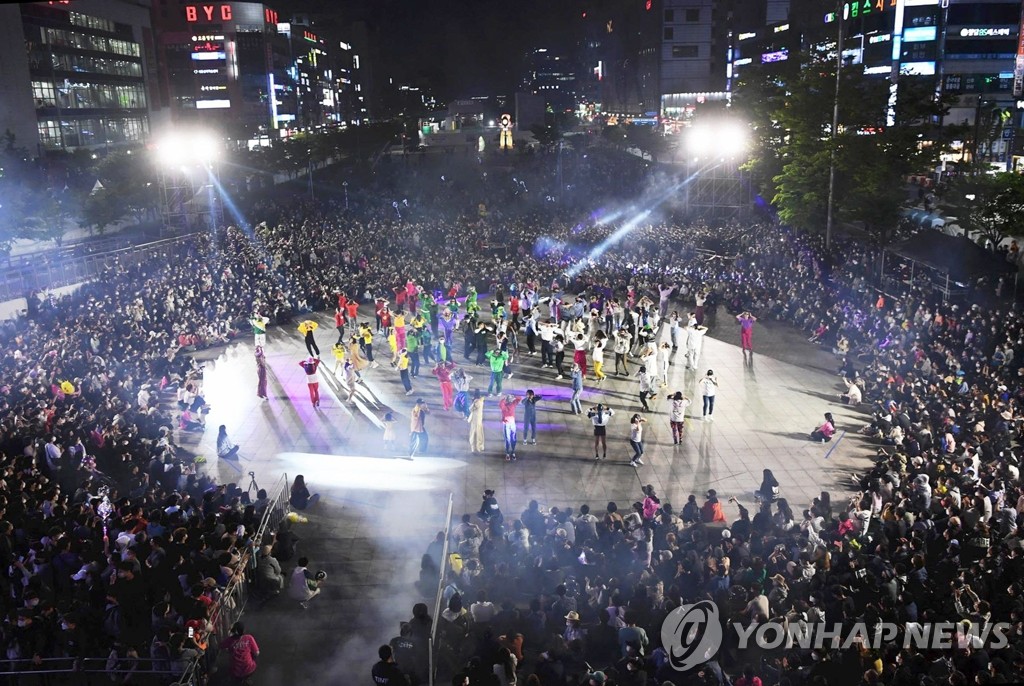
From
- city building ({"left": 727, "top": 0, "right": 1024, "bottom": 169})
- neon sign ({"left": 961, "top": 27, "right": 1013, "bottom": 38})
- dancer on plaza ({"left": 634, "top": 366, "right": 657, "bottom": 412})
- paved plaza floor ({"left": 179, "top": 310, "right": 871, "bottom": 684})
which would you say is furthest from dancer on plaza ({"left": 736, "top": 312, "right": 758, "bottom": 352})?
neon sign ({"left": 961, "top": 27, "right": 1013, "bottom": 38})

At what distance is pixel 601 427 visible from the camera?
14133 millimetres

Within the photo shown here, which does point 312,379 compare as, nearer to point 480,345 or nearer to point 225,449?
point 225,449

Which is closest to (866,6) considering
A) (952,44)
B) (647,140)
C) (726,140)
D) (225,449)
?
(952,44)

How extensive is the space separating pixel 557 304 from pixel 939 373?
984cm

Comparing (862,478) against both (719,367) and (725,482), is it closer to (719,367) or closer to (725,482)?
(725,482)

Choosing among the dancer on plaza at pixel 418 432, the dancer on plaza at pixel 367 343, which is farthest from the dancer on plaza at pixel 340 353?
the dancer on plaza at pixel 418 432

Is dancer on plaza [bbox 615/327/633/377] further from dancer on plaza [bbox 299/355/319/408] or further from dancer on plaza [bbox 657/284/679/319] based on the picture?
dancer on plaza [bbox 299/355/319/408]

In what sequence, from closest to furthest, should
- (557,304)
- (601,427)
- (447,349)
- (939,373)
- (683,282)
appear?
(601,427) < (939,373) < (447,349) < (557,304) < (683,282)

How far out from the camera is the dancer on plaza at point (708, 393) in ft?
51.8

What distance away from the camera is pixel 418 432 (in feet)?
47.4

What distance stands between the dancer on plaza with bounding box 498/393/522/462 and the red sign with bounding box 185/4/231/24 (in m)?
95.7

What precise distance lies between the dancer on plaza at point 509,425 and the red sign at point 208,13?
9572cm

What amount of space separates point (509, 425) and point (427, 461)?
5.65 feet

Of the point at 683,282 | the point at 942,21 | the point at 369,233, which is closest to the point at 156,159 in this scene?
the point at 369,233
